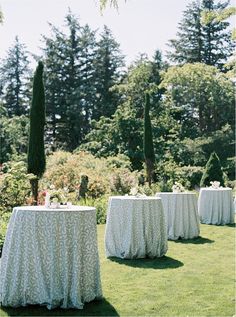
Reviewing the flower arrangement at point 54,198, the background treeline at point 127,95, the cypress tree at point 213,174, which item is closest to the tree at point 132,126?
the background treeline at point 127,95

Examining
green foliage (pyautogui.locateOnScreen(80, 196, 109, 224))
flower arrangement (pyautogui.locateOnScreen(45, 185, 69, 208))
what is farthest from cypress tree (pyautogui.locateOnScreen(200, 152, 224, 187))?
flower arrangement (pyautogui.locateOnScreen(45, 185, 69, 208))

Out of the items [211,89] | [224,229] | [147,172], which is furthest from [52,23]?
[224,229]

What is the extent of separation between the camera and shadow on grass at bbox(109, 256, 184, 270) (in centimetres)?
646

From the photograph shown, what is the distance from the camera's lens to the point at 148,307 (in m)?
4.54

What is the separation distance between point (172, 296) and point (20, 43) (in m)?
38.2

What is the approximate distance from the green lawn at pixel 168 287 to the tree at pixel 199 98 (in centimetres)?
2385

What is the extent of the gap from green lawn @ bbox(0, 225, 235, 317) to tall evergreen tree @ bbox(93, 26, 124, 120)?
95.9 ft

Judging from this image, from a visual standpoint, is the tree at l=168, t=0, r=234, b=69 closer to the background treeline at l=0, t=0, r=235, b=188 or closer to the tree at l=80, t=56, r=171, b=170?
the background treeline at l=0, t=0, r=235, b=188

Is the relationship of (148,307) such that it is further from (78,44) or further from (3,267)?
(78,44)

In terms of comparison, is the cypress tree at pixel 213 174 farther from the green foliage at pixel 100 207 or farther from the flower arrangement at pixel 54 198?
the flower arrangement at pixel 54 198

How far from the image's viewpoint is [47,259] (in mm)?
4395

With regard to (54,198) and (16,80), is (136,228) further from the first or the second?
(16,80)

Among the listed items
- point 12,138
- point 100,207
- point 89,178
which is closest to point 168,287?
point 100,207

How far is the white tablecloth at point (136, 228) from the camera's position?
22.7ft
